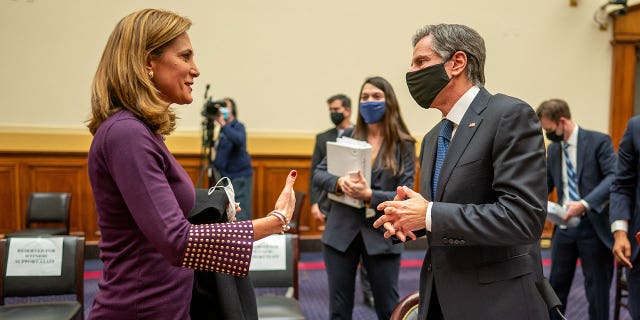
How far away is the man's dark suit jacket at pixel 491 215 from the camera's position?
1388 mm

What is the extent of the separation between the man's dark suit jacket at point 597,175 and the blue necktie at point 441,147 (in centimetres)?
220

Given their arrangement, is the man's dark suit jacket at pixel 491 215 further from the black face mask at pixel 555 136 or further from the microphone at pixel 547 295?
the black face mask at pixel 555 136

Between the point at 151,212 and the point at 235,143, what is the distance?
397cm

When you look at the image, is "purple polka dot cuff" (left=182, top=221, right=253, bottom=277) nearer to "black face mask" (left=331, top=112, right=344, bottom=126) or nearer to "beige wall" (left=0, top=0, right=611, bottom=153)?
"black face mask" (left=331, top=112, right=344, bottom=126)

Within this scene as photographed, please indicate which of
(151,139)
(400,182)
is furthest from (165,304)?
(400,182)

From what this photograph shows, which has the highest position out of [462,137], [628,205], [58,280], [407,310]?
[462,137]

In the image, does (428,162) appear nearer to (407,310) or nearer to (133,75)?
(407,310)

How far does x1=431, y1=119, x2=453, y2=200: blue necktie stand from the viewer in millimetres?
1665

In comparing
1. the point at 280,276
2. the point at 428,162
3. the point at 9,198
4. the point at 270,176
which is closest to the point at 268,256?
the point at 280,276

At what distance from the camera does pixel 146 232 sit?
4.04 feet

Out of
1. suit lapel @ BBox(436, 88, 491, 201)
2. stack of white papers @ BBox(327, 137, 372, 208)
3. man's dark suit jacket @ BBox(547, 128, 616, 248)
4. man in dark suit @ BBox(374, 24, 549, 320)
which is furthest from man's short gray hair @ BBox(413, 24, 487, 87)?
man's dark suit jacket @ BBox(547, 128, 616, 248)

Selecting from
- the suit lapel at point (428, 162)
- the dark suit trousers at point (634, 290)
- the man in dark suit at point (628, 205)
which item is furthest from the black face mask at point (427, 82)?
the dark suit trousers at point (634, 290)

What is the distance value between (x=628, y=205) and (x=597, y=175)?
0.92 metres

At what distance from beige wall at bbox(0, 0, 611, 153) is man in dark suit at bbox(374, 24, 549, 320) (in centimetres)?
473
